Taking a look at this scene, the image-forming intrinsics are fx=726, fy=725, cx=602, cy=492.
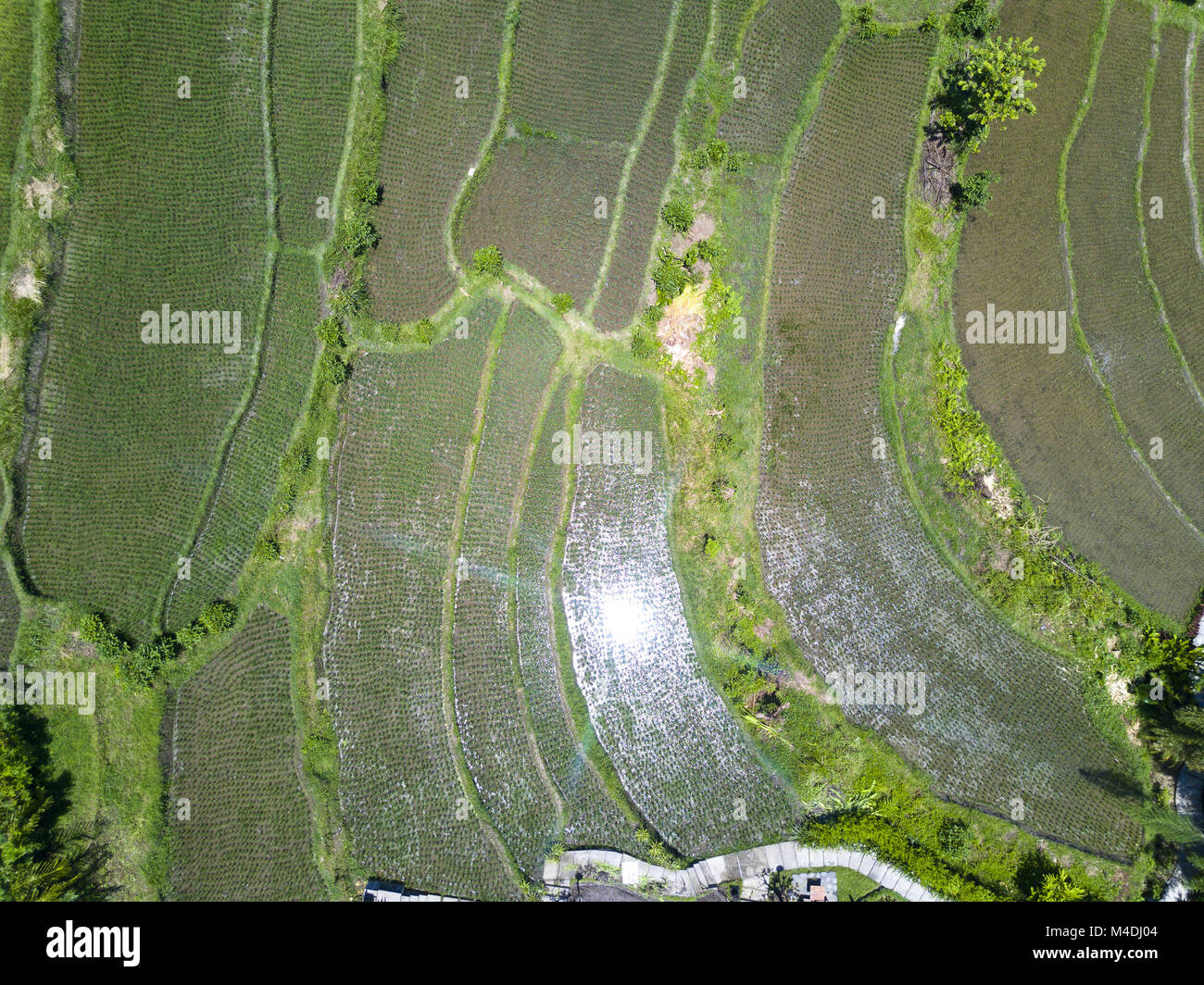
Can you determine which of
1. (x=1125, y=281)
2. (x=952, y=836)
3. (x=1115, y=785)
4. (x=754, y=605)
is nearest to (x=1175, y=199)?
(x=1125, y=281)

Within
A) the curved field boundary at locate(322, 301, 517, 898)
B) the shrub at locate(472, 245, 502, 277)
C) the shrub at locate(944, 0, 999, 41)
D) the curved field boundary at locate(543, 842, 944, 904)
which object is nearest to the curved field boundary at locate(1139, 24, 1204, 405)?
the shrub at locate(944, 0, 999, 41)

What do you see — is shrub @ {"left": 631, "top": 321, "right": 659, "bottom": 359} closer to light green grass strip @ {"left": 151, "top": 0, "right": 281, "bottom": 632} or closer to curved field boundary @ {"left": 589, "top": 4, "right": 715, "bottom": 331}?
curved field boundary @ {"left": 589, "top": 4, "right": 715, "bottom": 331}

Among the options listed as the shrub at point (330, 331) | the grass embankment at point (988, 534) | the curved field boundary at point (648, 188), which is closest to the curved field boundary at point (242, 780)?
the shrub at point (330, 331)

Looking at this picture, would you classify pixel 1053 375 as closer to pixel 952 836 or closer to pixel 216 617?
pixel 952 836

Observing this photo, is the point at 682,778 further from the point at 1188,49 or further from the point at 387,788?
the point at 1188,49

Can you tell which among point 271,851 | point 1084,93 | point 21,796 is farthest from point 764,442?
point 21,796
